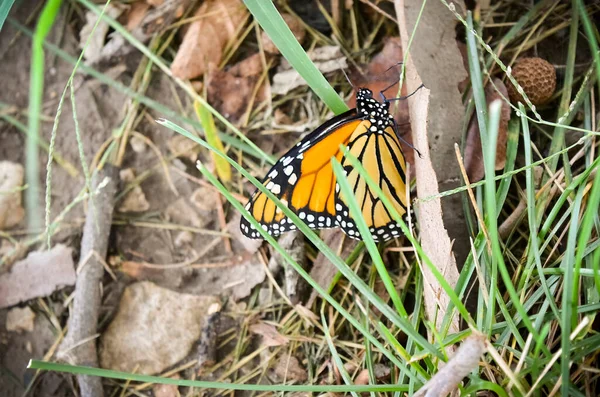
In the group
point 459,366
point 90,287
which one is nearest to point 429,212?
point 459,366

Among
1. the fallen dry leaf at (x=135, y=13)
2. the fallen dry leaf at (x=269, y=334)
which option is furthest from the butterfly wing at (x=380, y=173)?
the fallen dry leaf at (x=135, y=13)

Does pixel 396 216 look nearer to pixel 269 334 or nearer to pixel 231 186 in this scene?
pixel 269 334

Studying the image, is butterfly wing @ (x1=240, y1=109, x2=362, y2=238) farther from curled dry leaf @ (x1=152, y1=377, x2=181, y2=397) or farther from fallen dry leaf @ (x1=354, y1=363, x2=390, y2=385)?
curled dry leaf @ (x1=152, y1=377, x2=181, y2=397)

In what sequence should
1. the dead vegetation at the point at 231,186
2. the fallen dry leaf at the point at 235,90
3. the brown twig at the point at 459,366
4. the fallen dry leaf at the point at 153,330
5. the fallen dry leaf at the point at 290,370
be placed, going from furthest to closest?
the fallen dry leaf at the point at 235,90
the fallen dry leaf at the point at 153,330
the fallen dry leaf at the point at 290,370
the dead vegetation at the point at 231,186
the brown twig at the point at 459,366

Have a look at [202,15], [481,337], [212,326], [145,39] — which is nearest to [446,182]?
[481,337]

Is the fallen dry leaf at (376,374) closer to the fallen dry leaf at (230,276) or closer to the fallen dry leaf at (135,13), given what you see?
the fallen dry leaf at (230,276)

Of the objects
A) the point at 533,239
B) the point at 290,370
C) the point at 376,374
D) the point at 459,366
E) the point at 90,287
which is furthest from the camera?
the point at 90,287

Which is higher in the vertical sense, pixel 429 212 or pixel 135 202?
pixel 429 212
